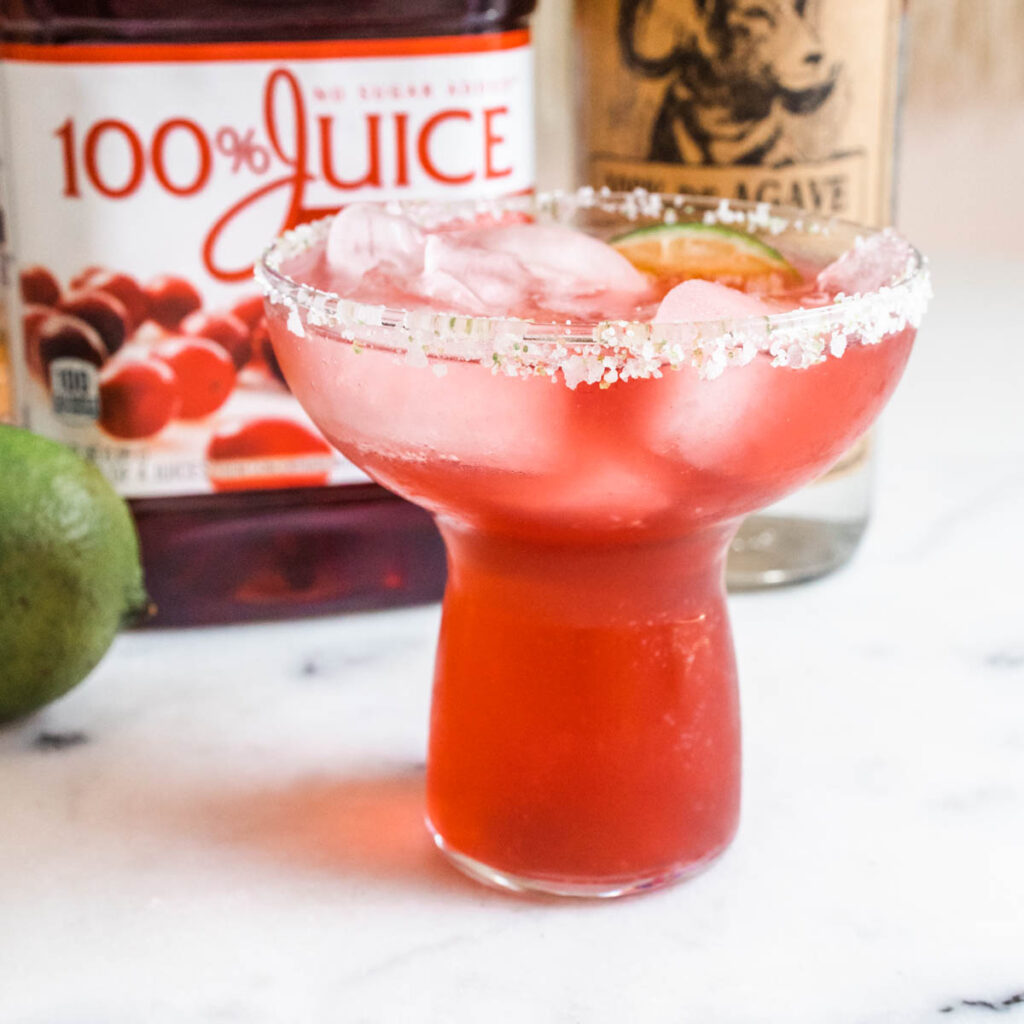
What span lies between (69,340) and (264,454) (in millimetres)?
117

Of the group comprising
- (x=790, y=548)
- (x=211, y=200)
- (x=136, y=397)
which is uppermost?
(x=211, y=200)

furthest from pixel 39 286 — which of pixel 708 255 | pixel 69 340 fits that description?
pixel 708 255

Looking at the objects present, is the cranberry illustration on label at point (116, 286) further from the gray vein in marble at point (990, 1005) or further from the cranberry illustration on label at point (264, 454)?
the gray vein in marble at point (990, 1005)

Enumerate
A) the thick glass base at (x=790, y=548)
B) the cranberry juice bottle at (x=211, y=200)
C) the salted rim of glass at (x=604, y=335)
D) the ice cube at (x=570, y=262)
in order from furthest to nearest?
the thick glass base at (x=790, y=548) → the cranberry juice bottle at (x=211, y=200) → the ice cube at (x=570, y=262) → the salted rim of glass at (x=604, y=335)

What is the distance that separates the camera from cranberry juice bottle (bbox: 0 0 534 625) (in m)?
0.80

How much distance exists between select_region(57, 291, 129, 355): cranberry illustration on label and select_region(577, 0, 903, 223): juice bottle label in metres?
0.29

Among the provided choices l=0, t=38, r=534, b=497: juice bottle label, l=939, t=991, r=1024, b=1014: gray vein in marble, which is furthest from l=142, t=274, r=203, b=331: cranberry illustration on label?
l=939, t=991, r=1024, b=1014: gray vein in marble

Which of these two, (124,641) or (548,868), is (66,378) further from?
(548,868)

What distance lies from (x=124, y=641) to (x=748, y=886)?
39cm

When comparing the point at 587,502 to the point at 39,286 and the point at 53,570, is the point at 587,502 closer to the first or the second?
the point at 53,570

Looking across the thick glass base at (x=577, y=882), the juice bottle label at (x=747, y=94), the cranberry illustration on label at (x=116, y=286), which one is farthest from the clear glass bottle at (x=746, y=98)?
the thick glass base at (x=577, y=882)

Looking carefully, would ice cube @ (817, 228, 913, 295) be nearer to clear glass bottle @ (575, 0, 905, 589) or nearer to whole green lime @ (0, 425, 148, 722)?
clear glass bottle @ (575, 0, 905, 589)

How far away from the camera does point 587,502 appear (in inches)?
21.9

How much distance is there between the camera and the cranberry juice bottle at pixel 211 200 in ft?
2.62
